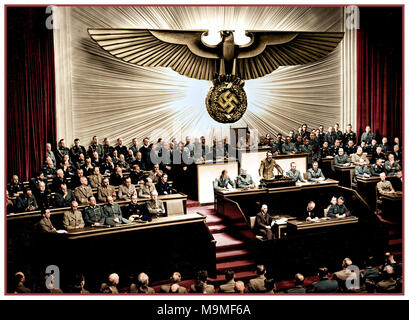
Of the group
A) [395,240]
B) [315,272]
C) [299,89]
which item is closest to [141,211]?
[315,272]

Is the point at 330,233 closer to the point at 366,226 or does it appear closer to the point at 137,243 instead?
the point at 366,226

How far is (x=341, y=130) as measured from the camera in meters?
10.8

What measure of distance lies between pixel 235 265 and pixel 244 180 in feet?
Result: 7.07

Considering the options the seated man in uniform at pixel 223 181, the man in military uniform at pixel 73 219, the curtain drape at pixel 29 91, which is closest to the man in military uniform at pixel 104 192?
the man in military uniform at pixel 73 219

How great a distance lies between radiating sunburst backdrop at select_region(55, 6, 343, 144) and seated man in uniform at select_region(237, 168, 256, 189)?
1.70 m

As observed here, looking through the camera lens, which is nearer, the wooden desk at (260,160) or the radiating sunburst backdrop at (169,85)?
the radiating sunburst backdrop at (169,85)

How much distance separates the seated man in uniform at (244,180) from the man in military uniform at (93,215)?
2.94 metres

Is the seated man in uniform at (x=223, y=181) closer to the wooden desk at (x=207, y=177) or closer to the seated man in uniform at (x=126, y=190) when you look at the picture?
the wooden desk at (x=207, y=177)

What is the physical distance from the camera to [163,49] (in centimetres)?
827

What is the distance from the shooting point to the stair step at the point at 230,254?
296 inches

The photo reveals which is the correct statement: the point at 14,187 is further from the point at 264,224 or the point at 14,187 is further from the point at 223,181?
the point at 264,224
